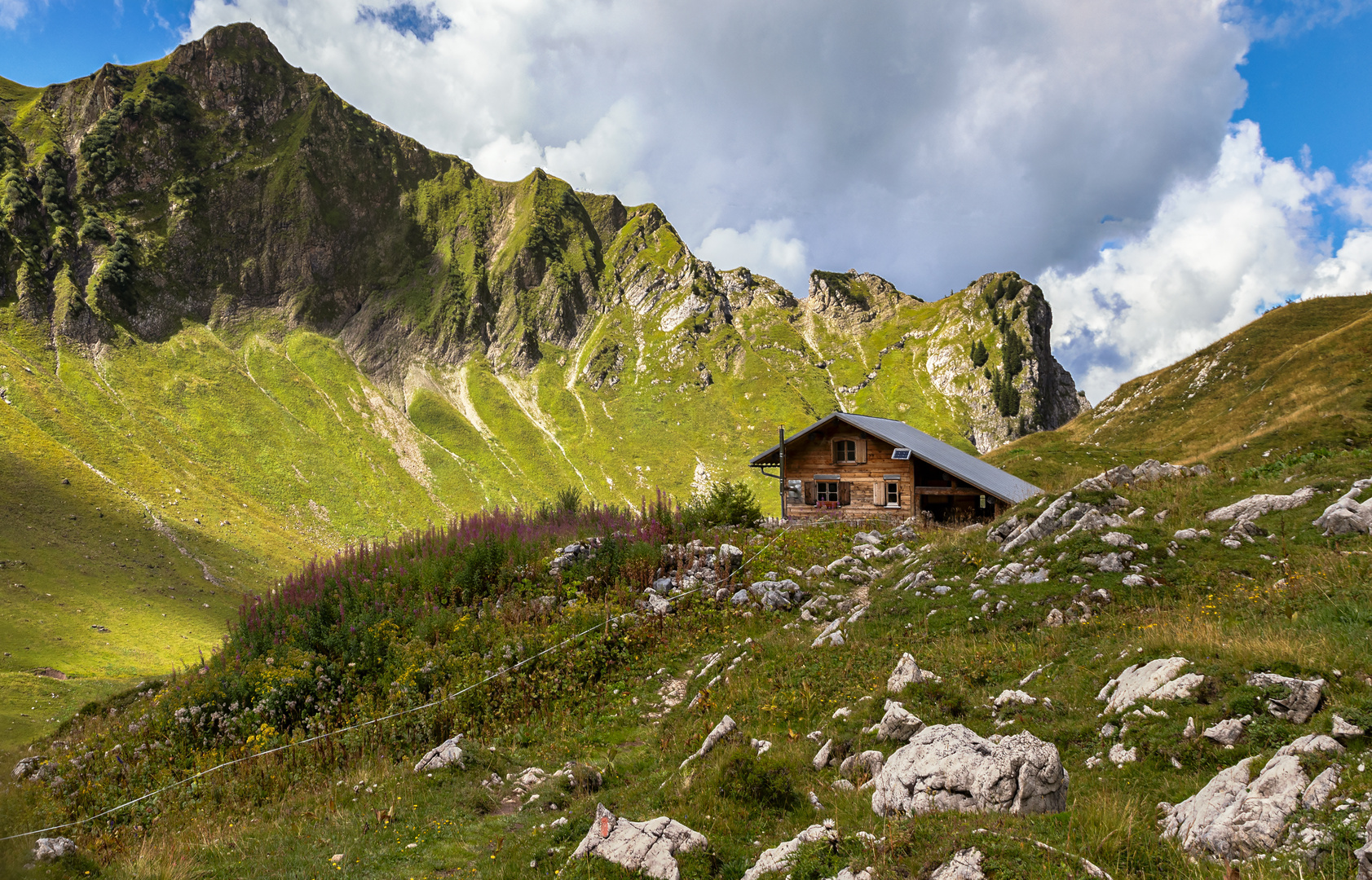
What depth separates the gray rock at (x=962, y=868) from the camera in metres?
4.36

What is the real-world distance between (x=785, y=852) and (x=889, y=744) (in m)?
2.99

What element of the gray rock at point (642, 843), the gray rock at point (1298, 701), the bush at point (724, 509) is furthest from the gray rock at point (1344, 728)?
the bush at point (724, 509)

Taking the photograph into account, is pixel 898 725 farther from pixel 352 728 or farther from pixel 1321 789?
pixel 352 728

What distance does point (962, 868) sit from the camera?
444cm

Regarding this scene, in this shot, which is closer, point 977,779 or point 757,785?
point 977,779

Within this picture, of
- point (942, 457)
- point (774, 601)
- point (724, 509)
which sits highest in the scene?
point (942, 457)

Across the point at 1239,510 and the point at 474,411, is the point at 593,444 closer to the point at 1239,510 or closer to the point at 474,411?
the point at 474,411

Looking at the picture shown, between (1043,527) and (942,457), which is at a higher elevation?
(942,457)

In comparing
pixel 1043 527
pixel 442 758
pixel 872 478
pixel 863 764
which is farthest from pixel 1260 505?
pixel 872 478

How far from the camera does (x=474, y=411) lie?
504 feet

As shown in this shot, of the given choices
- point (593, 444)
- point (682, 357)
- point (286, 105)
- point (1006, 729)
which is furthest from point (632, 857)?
point (286, 105)

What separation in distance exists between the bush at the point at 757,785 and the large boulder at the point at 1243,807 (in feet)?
11.9

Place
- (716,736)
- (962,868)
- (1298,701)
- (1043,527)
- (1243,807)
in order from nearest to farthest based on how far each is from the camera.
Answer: (962,868) → (1243,807) → (1298,701) → (716,736) → (1043,527)

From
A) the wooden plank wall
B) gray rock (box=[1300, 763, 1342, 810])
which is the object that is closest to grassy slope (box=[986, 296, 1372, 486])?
the wooden plank wall
